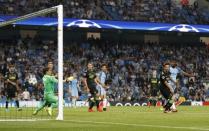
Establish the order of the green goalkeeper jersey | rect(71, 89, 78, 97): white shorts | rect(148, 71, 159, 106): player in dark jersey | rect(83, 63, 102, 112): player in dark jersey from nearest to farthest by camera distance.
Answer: the green goalkeeper jersey → rect(83, 63, 102, 112): player in dark jersey → rect(148, 71, 159, 106): player in dark jersey → rect(71, 89, 78, 97): white shorts

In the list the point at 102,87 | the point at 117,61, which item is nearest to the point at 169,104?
the point at 102,87

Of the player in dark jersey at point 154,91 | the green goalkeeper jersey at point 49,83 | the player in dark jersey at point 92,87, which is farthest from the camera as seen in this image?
the player in dark jersey at point 154,91

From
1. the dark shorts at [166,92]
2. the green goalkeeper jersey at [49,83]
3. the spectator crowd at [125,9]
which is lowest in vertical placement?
the dark shorts at [166,92]

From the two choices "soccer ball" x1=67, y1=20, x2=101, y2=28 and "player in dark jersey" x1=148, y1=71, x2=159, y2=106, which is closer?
"player in dark jersey" x1=148, y1=71, x2=159, y2=106

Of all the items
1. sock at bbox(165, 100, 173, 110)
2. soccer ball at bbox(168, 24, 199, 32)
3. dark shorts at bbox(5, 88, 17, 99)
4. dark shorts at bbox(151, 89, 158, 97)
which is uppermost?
soccer ball at bbox(168, 24, 199, 32)

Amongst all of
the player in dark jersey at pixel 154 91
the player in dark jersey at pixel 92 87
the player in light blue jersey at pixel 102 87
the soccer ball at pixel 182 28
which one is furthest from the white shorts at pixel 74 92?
the player in dark jersey at pixel 92 87

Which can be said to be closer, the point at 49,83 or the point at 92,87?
the point at 49,83

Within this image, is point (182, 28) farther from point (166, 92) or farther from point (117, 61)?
point (166, 92)

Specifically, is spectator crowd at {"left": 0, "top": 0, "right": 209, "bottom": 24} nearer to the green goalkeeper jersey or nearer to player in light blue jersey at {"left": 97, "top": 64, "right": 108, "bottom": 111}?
player in light blue jersey at {"left": 97, "top": 64, "right": 108, "bottom": 111}

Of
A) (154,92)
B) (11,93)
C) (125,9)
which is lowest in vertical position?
(154,92)

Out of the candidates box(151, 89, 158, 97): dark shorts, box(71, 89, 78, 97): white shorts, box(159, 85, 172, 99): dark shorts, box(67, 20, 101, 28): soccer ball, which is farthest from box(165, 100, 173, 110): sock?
box(67, 20, 101, 28): soccer ball

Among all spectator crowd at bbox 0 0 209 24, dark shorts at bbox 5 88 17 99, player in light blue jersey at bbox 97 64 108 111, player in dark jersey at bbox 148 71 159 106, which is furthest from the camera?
spectator crowd at bbox 0 0 209 24

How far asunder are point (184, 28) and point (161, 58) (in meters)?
4.65

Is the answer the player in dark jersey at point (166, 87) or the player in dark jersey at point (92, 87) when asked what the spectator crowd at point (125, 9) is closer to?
the player in dark jersey at point (92, 87)
